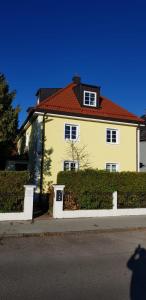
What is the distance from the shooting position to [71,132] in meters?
21.5

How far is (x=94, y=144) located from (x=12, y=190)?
988 cm

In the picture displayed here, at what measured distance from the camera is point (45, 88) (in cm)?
2462

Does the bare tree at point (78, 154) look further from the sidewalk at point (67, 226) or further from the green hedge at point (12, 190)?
the green hedge at point (12, 190)

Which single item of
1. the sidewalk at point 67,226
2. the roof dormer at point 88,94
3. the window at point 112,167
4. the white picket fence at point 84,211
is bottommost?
the sidewalk at point 67,226

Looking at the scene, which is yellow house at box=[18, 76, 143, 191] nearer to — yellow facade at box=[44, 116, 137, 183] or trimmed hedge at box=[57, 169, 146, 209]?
yellow facade at box=[44, 116, 137, 183]

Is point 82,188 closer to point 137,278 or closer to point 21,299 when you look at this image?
point 137,278

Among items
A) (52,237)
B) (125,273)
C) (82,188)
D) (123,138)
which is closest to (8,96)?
(82,188)

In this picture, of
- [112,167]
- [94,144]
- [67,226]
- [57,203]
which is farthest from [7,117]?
[112,167]

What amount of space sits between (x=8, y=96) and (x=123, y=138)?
10006 millimetres

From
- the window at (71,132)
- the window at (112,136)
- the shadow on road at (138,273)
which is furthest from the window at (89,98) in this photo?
the shadow on road at (138,273)

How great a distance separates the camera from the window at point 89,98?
23.5 meters

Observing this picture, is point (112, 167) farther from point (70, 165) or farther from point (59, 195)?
point (59, 195)

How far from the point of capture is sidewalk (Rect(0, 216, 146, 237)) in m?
11.3

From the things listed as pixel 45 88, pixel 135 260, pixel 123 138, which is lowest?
pixel 135 260
